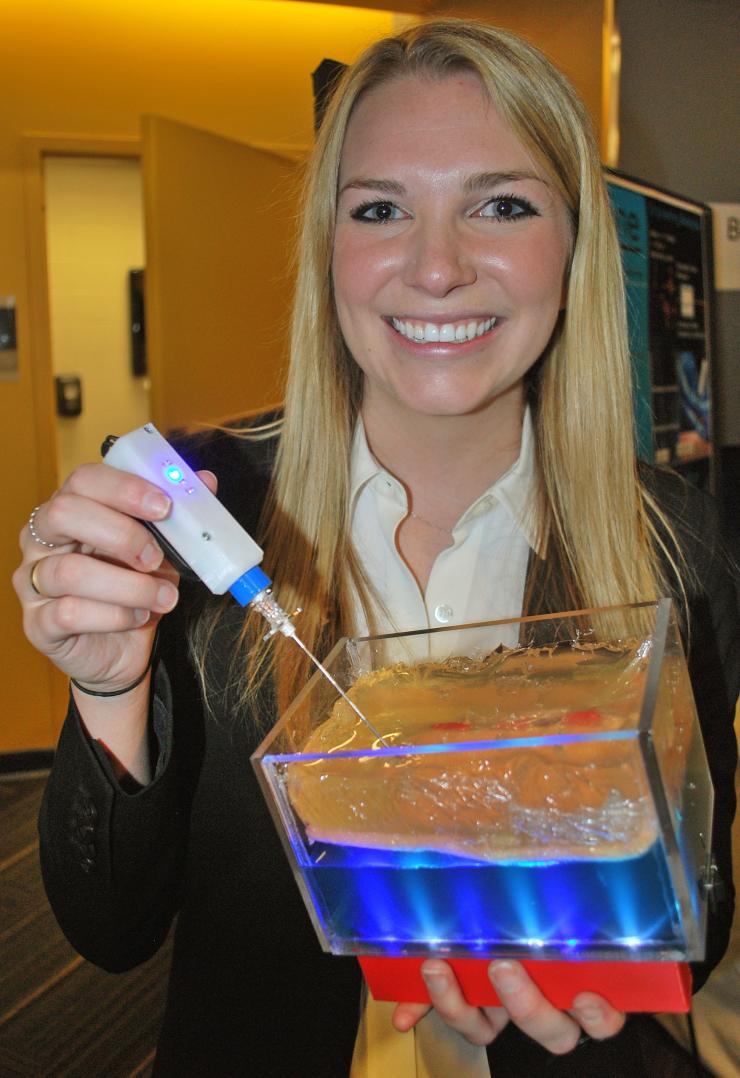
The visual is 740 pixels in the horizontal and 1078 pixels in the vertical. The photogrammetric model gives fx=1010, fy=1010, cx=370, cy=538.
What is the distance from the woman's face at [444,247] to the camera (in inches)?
42.6

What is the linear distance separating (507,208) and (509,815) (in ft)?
2.40

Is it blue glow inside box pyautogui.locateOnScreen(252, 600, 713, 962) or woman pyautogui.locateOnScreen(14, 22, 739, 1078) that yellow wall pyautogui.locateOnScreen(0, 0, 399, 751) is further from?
blue glow inside box pyautogui.locateOnScreen(252, 600, 713, 962)

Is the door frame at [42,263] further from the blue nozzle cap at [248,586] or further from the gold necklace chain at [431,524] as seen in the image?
the blue nozzle cap at [248,586]

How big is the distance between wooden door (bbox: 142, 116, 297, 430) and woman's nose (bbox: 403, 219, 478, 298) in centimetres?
217

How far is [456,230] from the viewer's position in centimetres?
109

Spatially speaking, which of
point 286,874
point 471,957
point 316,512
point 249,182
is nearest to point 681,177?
point 249,182

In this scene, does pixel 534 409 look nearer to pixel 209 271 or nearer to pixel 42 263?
pixel 209 271

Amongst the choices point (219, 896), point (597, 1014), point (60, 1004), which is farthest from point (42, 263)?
point (597, 1014)

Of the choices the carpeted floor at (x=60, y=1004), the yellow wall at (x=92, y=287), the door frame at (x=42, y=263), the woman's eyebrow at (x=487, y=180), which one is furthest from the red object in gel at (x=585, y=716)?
the yellow wall at (x=92, y=287)

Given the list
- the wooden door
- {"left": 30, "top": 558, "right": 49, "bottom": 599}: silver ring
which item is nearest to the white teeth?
{"left": 30, "top": 558, "right": 49, "bottom": 599}: silver ring

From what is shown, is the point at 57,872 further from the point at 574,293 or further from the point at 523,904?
the point at 574,293

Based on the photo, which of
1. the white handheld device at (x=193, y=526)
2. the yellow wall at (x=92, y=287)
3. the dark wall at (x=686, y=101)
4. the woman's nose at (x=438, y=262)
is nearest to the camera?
the white handheld device at (x=193, y=526)

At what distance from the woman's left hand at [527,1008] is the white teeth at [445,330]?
0.66 m

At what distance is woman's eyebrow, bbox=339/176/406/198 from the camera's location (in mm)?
1098
